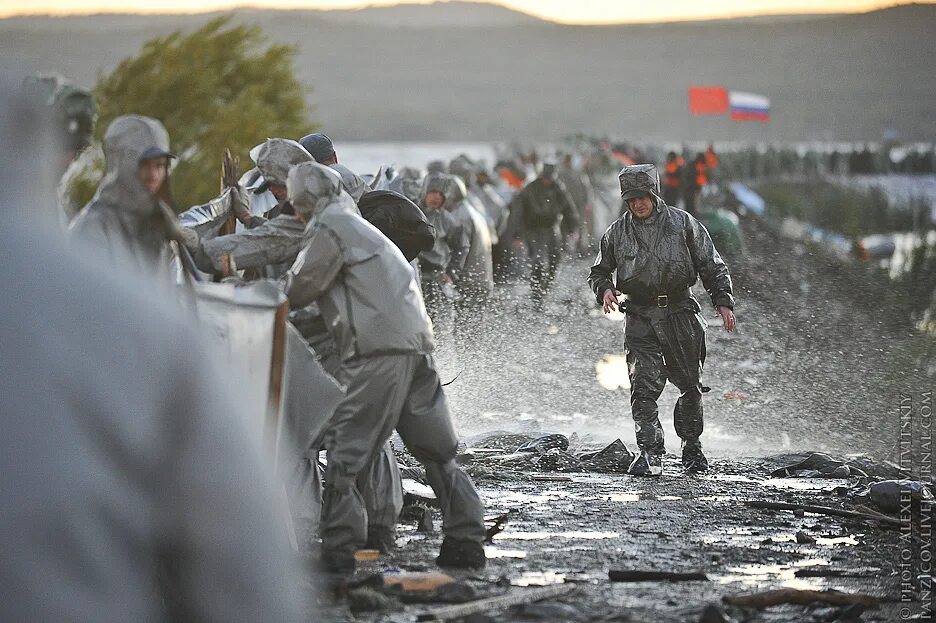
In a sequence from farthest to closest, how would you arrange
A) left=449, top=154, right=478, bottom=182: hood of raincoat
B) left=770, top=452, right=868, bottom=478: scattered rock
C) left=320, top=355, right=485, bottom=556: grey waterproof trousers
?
left=449, top=154, right=478, bottom=182: hood of raincoat, left=770, top=452, right=868, bottom=478: scattered rock, left=320, top=355, right=485, bottom=556: grey waterproof trousers

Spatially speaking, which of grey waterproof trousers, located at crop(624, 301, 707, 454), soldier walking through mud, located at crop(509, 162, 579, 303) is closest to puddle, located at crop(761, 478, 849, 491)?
grey waterproof trousers, located at crop(624, 301, 707, 454)

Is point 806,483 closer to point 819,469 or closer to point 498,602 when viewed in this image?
point 819,469

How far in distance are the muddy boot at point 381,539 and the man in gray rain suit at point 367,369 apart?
0.43 metres

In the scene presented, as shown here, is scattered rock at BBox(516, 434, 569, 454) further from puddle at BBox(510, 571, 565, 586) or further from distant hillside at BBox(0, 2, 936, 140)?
distant hillside at BBox(0, 2, 936, 140)

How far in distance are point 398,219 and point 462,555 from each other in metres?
2.60

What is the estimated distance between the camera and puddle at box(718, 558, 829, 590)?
7000 mm

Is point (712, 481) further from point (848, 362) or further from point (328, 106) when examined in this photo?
point (328, 106)

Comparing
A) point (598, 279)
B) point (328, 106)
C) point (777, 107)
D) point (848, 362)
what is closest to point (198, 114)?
point (848, 362)

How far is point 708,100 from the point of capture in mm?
52781

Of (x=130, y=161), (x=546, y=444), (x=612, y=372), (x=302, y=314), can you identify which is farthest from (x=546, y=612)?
(x=612, y=372)

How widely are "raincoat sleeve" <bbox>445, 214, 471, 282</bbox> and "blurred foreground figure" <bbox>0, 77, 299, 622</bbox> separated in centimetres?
1521

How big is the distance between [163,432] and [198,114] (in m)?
45.7

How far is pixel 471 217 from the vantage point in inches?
676

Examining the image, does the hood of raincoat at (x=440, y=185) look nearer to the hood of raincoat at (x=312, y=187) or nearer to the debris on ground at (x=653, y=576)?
the hood of raincoat at (x=312, y=187)
